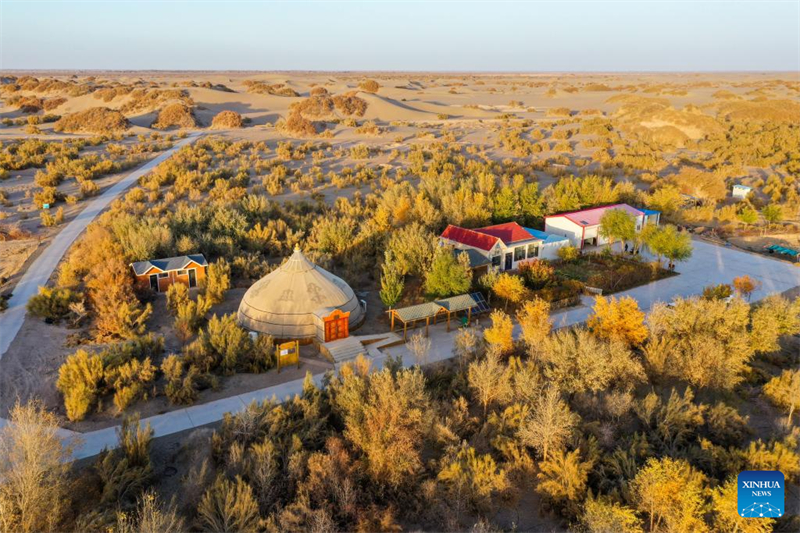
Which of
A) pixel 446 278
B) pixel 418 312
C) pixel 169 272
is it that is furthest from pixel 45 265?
pixel 446 278

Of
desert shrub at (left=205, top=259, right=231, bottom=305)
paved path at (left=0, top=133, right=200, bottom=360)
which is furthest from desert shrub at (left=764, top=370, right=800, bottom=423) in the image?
paved path at (left=0, top=133, right=200, bottom=360)

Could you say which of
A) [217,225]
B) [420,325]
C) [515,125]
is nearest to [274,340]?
[420,325]

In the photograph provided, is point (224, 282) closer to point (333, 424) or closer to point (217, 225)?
point (217, 225)

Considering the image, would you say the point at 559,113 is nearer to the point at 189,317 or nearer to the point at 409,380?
the point at 189,317

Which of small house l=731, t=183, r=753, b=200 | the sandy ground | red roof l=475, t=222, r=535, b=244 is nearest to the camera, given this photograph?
the sandy ground

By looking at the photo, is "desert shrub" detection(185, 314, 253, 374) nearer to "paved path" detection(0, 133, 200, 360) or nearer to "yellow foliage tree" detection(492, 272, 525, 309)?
"paved path" detection(0, 133, 200, 360)

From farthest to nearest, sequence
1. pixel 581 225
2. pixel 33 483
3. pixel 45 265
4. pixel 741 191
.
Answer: pixel 741 191, pixel 581 225, pixel 45 265, pixel 33 483

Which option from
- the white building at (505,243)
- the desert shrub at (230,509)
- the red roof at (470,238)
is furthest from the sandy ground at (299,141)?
the desert shrub at (230,509)
